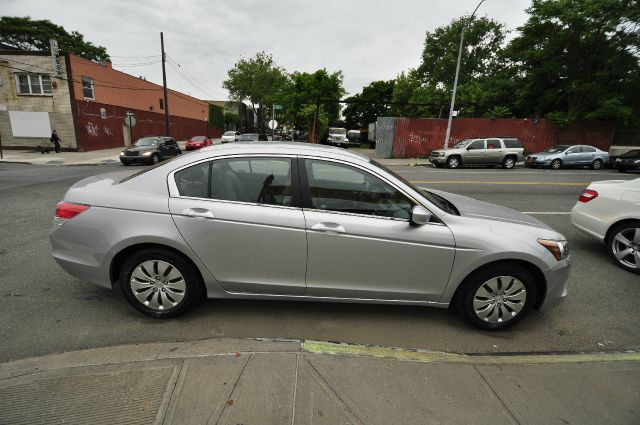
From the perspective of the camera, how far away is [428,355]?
8.61ft

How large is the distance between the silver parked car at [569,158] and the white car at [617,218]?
16025mm

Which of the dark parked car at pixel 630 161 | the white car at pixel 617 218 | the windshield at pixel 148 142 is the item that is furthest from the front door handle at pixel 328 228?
the dark parked car at pixel 630 161

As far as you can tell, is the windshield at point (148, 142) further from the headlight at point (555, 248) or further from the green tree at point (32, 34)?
the green tree at point (32, 34)

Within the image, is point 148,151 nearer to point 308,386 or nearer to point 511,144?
point 308,386

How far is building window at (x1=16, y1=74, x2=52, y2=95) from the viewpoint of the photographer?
2219cm

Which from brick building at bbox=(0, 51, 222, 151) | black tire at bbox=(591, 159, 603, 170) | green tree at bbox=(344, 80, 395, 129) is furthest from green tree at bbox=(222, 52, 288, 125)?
black tire at bbox=(591, 159, 603, 170)

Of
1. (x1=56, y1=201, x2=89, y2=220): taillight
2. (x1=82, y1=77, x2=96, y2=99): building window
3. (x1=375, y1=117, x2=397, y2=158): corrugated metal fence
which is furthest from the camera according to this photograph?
(x1=375, y1=117, x2=397, y2=158): corrugated metal fence

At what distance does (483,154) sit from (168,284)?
1857 cm

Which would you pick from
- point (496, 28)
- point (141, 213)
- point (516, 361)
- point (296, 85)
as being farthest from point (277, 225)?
point (496, 28)

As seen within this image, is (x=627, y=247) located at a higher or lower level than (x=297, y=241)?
lower

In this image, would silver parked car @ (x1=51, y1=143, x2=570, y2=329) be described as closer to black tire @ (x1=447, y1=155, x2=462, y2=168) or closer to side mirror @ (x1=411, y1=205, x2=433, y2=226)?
side mirror @ (x1=411, y1=205, x2=433, y2=226)

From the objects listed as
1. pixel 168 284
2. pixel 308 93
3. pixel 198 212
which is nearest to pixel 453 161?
pixel 198 212

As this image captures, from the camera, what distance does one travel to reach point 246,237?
2803 millimetres

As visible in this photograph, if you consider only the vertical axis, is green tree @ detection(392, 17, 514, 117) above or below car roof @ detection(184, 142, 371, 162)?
above
